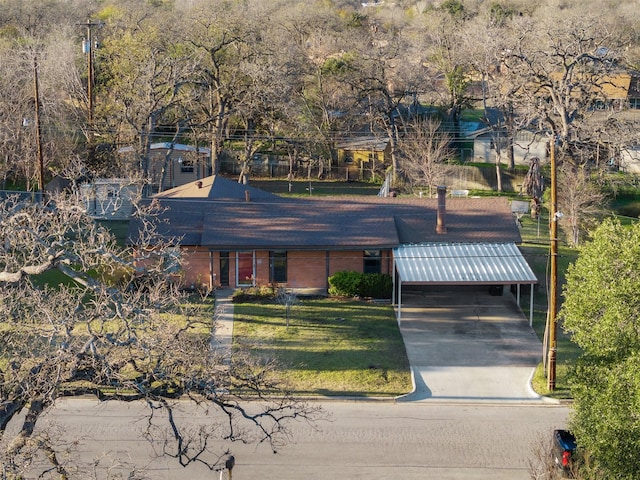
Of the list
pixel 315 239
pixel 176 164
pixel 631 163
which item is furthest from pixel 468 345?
pixel 631 163

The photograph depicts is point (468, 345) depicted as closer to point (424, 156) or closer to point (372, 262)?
point (372, 262)

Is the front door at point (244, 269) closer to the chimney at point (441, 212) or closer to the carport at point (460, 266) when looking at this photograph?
the carport at point (460, 266)

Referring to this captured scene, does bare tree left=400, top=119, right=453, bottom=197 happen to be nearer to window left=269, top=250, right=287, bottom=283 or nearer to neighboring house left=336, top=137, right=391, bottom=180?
neighboring house left=336, top=137, right=391, bottom=180

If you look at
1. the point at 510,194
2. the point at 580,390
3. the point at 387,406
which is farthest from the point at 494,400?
the point at 510,194

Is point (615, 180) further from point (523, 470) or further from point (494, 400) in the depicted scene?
point (523, 470)

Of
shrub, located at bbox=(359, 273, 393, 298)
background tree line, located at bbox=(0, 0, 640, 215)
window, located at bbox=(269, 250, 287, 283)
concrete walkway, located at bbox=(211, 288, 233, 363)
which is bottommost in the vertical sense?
concrete walkway, located at bbox=(211, 288, 233, 363)

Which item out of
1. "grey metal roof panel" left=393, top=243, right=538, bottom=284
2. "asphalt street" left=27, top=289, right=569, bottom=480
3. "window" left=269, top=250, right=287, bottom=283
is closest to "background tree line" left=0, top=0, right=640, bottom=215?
"grey metal roof panel" left=393, top=243, right=538, bottom=284
